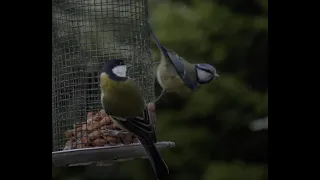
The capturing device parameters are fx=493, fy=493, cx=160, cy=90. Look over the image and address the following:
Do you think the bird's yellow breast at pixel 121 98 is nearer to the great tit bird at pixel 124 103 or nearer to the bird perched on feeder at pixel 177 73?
the great tit bird at pixel 124 103

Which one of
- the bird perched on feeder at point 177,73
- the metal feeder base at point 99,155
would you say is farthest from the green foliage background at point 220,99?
the metal feeder base at point 99,155

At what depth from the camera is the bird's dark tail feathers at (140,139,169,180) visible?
62.2 inches

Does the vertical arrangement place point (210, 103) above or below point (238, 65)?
below

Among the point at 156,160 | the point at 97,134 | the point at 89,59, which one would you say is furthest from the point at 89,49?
the point at 156,160

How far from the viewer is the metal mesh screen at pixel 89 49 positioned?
5.36ft


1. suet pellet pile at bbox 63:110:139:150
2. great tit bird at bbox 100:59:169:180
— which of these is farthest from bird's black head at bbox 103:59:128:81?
suet pellet pile at bbox 63:110:139:150

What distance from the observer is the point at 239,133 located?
5.63 feet

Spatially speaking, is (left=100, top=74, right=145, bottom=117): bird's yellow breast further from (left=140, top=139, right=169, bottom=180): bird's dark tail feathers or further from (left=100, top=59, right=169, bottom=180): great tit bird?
(left=140, top=139, right=169, bottom=180): bird's dark tail feathers

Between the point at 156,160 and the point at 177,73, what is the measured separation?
30cm

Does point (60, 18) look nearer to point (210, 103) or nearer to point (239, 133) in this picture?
point (210, 103)

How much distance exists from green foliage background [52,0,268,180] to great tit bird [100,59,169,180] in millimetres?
124

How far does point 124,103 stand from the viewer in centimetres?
157

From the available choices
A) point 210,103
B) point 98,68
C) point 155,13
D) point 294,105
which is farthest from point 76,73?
point 294,105

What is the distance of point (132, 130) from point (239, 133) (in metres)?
0.39
